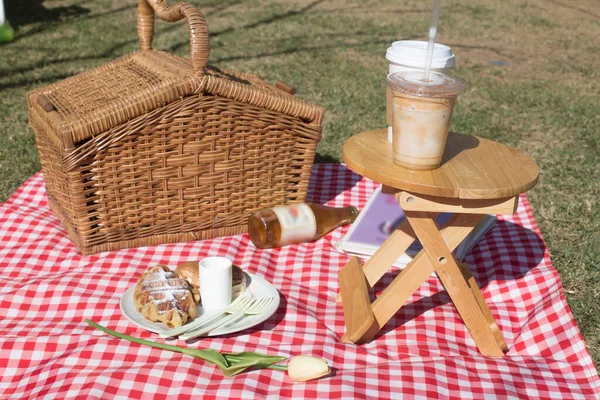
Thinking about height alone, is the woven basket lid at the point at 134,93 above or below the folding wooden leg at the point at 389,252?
above

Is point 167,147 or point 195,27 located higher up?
point 195,27

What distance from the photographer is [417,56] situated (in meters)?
1.78

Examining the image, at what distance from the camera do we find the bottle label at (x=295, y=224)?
2.23m

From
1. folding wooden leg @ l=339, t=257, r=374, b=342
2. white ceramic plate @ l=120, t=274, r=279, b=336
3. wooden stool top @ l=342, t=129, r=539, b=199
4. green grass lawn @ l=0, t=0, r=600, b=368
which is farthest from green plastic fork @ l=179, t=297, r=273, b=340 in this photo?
green grass lawn @ l=0, t=0, r=600, b=368

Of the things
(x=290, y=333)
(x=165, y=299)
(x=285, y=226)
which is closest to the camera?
(x=165, y=299)

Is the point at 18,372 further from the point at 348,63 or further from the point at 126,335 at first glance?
the point at 348,63

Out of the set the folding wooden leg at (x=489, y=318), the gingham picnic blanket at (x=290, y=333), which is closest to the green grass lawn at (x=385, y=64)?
the gingham picnic blanket at (x=290, y=333)

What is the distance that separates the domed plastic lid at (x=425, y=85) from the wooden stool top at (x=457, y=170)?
191 millimetres

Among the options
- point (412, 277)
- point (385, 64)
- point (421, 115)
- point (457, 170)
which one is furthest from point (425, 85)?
point (385, 64)

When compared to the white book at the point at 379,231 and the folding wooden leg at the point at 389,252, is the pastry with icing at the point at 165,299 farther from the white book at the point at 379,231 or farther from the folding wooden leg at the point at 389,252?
the white book at the point at 379,231

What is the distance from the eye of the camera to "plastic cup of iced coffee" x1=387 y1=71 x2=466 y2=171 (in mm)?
1490

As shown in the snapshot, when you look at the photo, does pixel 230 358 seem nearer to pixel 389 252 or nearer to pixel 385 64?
pixel 389 252

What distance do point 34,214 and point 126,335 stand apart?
3.10 feet

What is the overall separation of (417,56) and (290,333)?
0.80m
